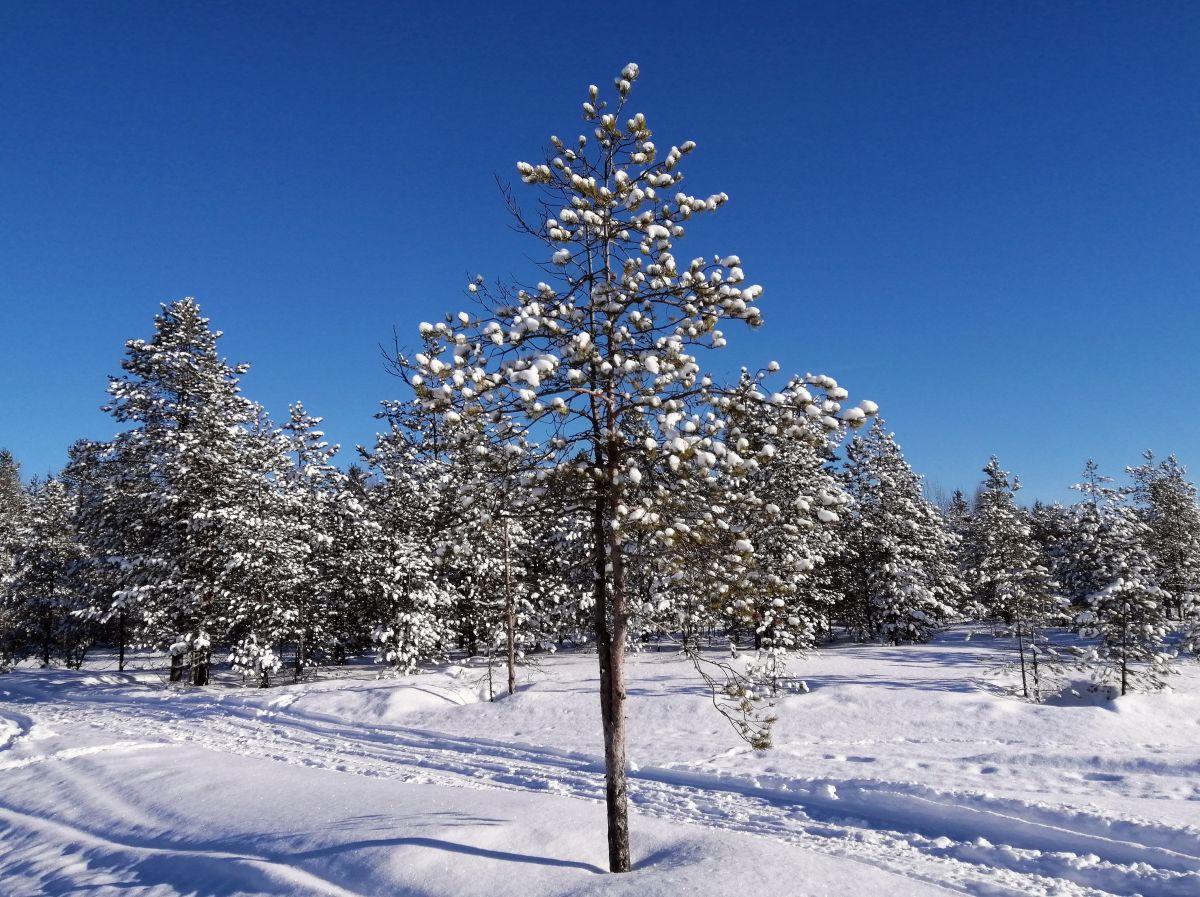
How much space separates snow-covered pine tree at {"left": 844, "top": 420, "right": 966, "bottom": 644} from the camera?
35438 millimetres

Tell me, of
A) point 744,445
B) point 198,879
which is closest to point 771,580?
point 744,445

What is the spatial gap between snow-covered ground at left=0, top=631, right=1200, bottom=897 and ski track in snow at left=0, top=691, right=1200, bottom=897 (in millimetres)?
51

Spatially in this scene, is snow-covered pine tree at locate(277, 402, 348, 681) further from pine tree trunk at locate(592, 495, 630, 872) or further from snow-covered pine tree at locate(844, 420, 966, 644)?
snow-covered pine tree at locate(844, 420, 966, 644)

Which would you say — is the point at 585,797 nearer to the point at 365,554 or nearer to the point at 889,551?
the point at 365,554

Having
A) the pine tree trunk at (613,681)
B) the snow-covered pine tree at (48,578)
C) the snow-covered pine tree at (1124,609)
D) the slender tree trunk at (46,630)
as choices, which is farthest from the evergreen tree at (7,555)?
the snow-covered pine tree at (1124,609)

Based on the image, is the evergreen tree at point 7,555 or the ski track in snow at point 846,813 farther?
the evergreen tree at point 7,555

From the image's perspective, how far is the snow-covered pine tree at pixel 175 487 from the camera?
2570 cm

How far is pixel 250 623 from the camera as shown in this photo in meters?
27.2

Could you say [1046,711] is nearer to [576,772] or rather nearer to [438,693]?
[576,772]

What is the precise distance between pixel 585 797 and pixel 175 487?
21176 mm

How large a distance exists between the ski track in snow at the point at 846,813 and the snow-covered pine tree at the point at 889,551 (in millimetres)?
24900

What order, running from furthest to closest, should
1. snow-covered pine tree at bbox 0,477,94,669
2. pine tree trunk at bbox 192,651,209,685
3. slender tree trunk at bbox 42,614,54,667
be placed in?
slender tree trunk at bbox 42,614,54,667 → snow-covered pine tree at bbox 0,477,94,669 → pine tree trunk at bbox 192,651,209,685

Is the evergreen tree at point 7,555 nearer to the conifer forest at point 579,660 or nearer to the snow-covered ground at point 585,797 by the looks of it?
the conifer forest at point 579,660

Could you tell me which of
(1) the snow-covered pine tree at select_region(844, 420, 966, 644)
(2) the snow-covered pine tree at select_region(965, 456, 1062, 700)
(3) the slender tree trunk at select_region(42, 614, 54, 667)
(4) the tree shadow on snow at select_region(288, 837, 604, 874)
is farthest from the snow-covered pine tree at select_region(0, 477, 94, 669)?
(2) the snow-covered pine tree at select_region(965, 456, 1062, 700)
